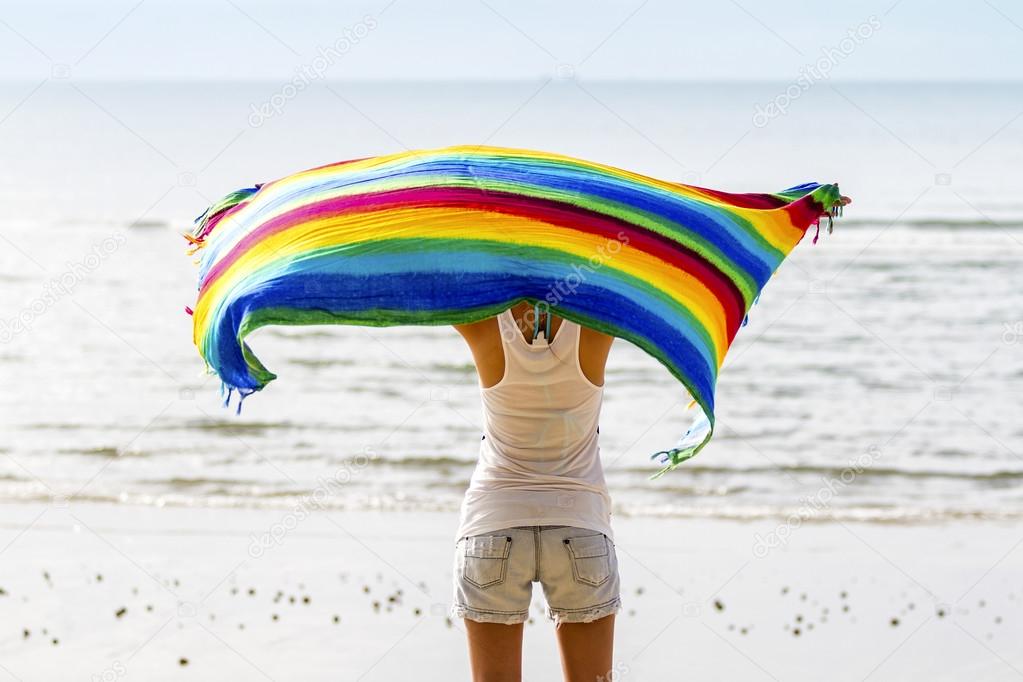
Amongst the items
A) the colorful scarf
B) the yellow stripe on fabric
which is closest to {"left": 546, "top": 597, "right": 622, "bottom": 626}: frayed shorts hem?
the colorful scarf

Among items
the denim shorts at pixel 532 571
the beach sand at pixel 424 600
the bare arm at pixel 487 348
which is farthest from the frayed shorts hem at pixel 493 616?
the beach sand at pixel 424 600

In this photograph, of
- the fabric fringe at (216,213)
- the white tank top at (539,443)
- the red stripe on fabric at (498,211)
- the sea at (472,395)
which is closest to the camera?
the white tank top at (539,443)

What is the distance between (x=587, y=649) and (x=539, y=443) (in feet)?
1.65

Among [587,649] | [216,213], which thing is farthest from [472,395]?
[587,649]

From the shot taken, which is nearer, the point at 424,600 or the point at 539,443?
the point at 539,443

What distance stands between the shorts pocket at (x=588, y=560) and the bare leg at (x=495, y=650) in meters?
0.20

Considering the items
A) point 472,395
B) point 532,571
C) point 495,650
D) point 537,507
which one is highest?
point 472,395

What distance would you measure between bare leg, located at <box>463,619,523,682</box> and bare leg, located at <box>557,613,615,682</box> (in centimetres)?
12

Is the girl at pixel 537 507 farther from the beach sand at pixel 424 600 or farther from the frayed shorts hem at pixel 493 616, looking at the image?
the beach sand at pixel 424 600

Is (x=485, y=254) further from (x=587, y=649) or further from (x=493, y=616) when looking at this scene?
(x=587, y=649)

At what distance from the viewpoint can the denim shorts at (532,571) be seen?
109 inches

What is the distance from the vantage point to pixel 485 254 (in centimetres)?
275

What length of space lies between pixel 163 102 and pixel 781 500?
8513cm

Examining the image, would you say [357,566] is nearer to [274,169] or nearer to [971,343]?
[971,343]
